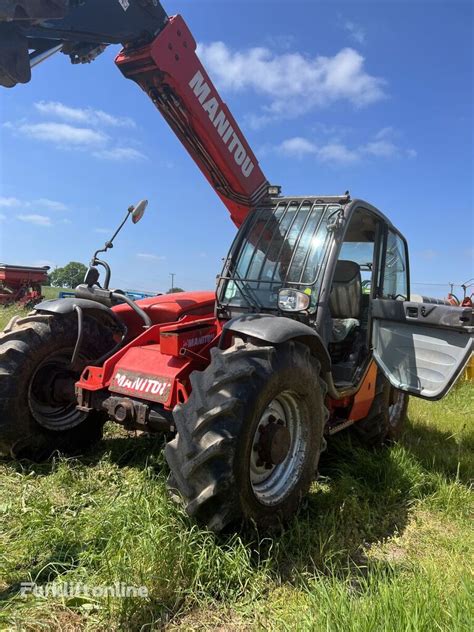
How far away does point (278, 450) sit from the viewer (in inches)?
115

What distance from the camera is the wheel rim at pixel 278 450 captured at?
2.93m

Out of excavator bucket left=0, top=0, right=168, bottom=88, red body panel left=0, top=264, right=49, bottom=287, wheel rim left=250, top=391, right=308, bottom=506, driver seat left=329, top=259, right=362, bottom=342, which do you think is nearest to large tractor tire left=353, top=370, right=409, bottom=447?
driver seat left=329, top=259, right=362, bottom=342

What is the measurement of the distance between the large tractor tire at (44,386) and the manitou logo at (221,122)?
79.6 inches

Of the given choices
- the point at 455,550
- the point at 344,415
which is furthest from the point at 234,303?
the point at 455,550

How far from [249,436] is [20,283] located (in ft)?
53.3

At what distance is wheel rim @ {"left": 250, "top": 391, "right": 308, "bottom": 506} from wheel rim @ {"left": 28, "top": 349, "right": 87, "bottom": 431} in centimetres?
166

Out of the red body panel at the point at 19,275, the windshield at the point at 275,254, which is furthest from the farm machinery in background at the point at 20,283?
the windshield at the point at 275,254

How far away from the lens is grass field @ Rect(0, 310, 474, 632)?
212 centimetres

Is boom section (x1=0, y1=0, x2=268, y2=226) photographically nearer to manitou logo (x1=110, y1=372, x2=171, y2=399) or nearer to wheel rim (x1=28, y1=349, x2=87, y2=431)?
manitou logo (x1=110, y1=372, x2=171, y2=399)

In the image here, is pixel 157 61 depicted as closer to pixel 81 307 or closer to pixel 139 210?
pixel 139 210

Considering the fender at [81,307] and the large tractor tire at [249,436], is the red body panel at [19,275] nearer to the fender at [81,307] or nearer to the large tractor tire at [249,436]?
the fender at [81,307]

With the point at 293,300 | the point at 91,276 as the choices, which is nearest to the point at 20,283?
the point at 91,276

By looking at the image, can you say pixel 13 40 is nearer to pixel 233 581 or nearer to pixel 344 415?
pixel 233 581

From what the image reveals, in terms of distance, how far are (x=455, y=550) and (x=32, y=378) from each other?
3.13 metres
